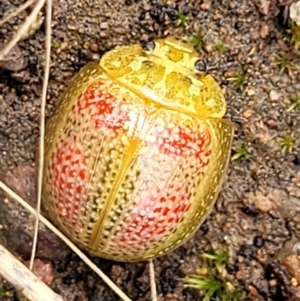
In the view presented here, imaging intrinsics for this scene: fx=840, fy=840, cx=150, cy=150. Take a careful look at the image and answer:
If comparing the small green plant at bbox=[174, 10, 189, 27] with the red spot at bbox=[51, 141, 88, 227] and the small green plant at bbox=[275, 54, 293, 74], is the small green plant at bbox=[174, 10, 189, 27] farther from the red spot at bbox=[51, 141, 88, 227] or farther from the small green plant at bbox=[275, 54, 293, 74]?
the red spot at bbox=[51, 141, 88, 227]

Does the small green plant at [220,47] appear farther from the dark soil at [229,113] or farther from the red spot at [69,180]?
the red spot at [69,180]

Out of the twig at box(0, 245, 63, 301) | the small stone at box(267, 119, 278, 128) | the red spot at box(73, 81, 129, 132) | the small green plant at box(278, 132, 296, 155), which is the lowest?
the twig at box(0, 245, 63, 301)

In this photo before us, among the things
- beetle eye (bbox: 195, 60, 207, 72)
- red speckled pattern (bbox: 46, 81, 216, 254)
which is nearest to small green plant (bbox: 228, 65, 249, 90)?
beetle eye (bbox: 195, 60, 207, 72)

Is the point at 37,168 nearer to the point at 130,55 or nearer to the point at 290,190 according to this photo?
the point at 130,55

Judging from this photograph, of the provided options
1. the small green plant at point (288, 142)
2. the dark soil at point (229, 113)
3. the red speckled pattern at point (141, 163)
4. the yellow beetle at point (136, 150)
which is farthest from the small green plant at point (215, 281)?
the small green plant at point (288, 142)

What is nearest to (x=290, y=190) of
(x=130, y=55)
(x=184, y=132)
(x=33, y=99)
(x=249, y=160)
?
(x=249, y=160)

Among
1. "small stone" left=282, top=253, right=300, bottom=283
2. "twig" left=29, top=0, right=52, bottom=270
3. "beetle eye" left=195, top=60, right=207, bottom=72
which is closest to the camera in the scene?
"twig" left=29, top=0, right=52, bottom=270
